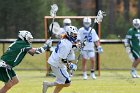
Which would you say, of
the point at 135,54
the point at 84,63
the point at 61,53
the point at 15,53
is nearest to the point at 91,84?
the point at 84,63

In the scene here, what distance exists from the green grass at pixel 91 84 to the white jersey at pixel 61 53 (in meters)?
1.87

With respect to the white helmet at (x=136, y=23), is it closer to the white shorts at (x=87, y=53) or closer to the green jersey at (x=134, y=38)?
the green jersey at (x=134, y=38)

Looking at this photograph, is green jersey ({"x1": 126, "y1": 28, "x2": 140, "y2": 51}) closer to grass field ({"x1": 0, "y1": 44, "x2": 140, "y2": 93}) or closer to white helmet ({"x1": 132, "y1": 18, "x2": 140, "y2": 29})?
white helmet ({"x1": 132, "y1": 18, "x2": 140, "y2": 29})

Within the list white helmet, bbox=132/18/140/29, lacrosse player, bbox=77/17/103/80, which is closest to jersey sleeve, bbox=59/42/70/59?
lacrosse player, bbox=77/17/103/80

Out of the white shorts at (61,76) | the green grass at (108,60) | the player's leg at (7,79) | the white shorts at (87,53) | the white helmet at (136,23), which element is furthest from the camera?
the green grass at (108,60)

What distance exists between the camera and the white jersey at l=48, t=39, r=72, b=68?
49.1ft

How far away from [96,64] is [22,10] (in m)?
3.81

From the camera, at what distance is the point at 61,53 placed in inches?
590

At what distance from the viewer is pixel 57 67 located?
15164 millimetres

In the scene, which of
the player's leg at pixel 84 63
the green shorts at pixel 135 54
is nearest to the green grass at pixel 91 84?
the player's leg at pixel 84 63

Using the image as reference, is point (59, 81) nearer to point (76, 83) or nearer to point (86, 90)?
point (86, 90)

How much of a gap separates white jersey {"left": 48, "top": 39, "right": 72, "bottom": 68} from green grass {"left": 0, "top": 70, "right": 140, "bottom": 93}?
187 cm

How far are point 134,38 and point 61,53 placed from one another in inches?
257

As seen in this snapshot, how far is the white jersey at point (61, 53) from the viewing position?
15.0 m
